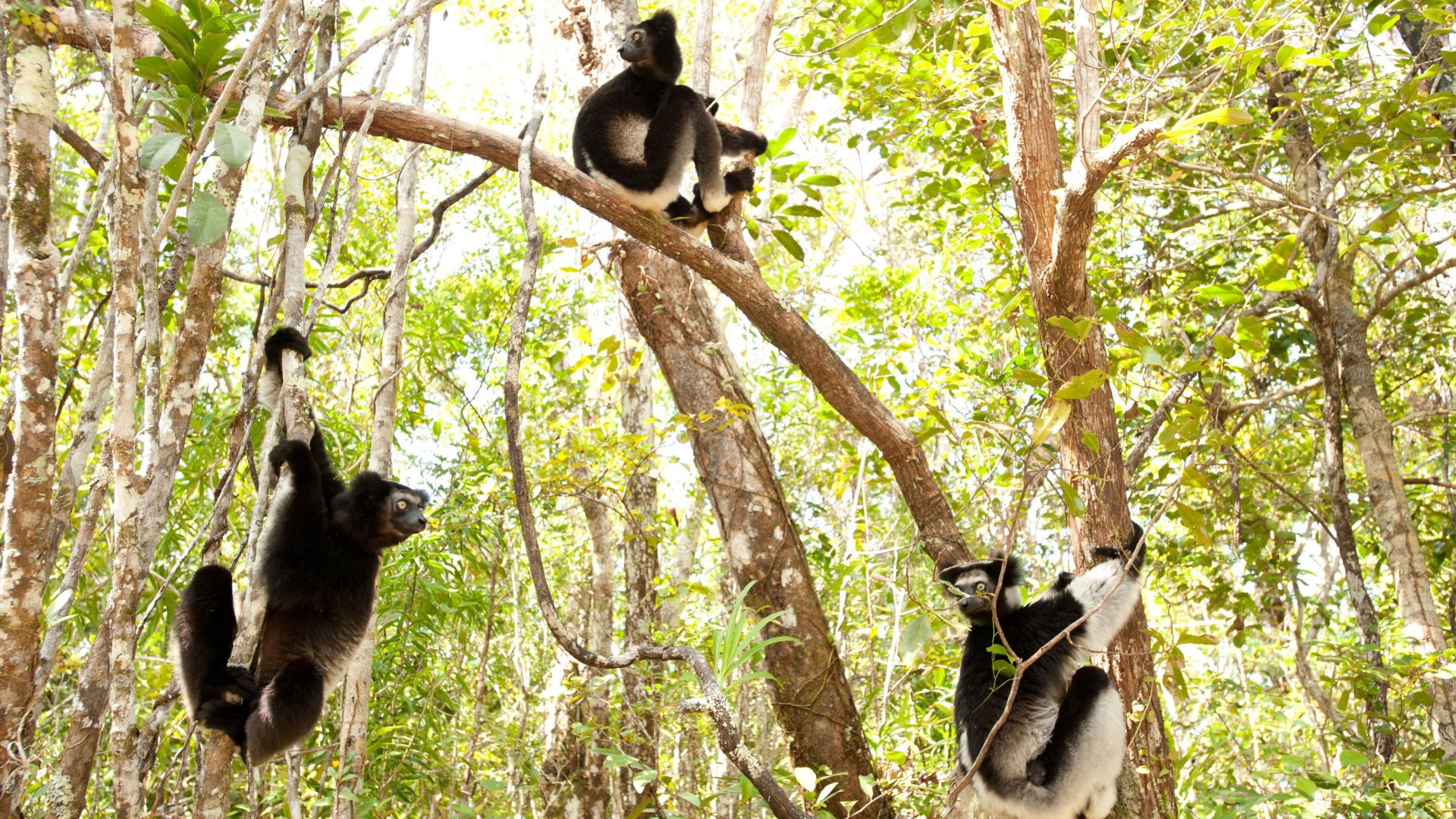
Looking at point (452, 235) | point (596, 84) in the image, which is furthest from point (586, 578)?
point (596, 84)

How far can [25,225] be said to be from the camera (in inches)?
109

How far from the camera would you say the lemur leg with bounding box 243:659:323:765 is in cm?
Result: 325

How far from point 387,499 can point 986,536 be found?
6514mm

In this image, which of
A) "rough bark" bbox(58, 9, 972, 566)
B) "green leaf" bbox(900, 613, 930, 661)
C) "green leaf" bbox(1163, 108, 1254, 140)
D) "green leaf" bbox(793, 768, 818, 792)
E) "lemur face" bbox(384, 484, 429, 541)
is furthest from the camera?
"rough bark" bbox(58, 9, 972, 566)

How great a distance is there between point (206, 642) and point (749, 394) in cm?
346

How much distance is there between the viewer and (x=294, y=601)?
373cm

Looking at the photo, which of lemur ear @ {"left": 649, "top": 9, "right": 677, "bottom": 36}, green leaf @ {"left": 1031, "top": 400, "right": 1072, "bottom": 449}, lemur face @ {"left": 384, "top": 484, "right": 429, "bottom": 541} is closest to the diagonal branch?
lemur face @ {"left": 384, "top": 484, "right": 429, "bottom": 541}

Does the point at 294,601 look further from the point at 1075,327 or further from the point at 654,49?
the point at 654,49

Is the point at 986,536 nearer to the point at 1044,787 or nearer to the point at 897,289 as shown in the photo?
the point at 897,289

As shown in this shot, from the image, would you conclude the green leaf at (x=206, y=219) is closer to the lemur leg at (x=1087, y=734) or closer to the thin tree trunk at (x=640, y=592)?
the thin tree trunk at (x=640, y=592)

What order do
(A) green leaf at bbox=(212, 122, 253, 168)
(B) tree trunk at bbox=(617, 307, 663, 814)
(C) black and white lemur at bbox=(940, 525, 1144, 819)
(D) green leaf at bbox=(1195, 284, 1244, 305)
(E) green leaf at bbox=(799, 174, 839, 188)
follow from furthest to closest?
(B) tree trunk at bbox=(617, 307, 663, 814)
(E) green leaf at bbox=(799, 174, 839, 188)
(C) black and white lemur at bbox=(940, 525, 1144, 819)
(D) green leaf at bbox=(1195, 284, 1244, 305)
(A) green leaf at bbox=(212, 122, 253, 168)

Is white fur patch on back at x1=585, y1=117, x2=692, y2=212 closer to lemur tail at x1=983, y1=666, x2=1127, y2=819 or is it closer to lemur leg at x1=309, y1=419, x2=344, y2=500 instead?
lemur leg at x1=309, y1=419, x2=344, y2=500

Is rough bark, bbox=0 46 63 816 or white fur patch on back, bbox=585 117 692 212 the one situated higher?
white fur patch on back, bbox=585 117 692 212

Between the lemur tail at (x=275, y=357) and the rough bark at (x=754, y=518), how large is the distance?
2.05 m
